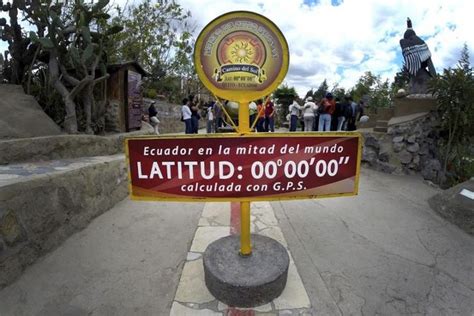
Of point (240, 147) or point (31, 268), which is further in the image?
point (31, 268)

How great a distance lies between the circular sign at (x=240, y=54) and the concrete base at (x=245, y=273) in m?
1.35

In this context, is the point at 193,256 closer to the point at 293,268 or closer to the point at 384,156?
the point at 293,268

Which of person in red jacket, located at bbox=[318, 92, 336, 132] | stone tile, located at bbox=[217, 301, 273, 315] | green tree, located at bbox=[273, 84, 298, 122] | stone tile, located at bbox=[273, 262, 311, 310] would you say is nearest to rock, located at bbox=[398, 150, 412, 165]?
person in red jacket, located at bbox=[318, 92, 336, 132]

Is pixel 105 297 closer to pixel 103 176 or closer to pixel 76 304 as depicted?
pixel 76 304

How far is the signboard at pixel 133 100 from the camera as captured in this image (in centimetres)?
681

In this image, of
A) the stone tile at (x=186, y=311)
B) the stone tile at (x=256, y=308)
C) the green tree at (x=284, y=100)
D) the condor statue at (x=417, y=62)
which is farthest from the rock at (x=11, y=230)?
the green tree at (x=284, y=100)

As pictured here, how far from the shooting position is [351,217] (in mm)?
3936

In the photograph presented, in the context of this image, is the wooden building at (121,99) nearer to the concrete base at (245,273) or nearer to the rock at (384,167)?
the concrete base at (245,273)

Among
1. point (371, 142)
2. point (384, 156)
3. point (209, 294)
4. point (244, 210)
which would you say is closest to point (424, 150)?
point (384, 156)

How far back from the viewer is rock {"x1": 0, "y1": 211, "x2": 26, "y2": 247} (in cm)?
231

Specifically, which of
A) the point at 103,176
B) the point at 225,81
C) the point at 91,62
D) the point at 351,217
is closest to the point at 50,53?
the point at 91,62

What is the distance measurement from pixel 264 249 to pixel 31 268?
2071 millimetres

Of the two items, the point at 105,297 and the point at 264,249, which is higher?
the point at 264,249

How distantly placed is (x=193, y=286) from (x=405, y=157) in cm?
584
